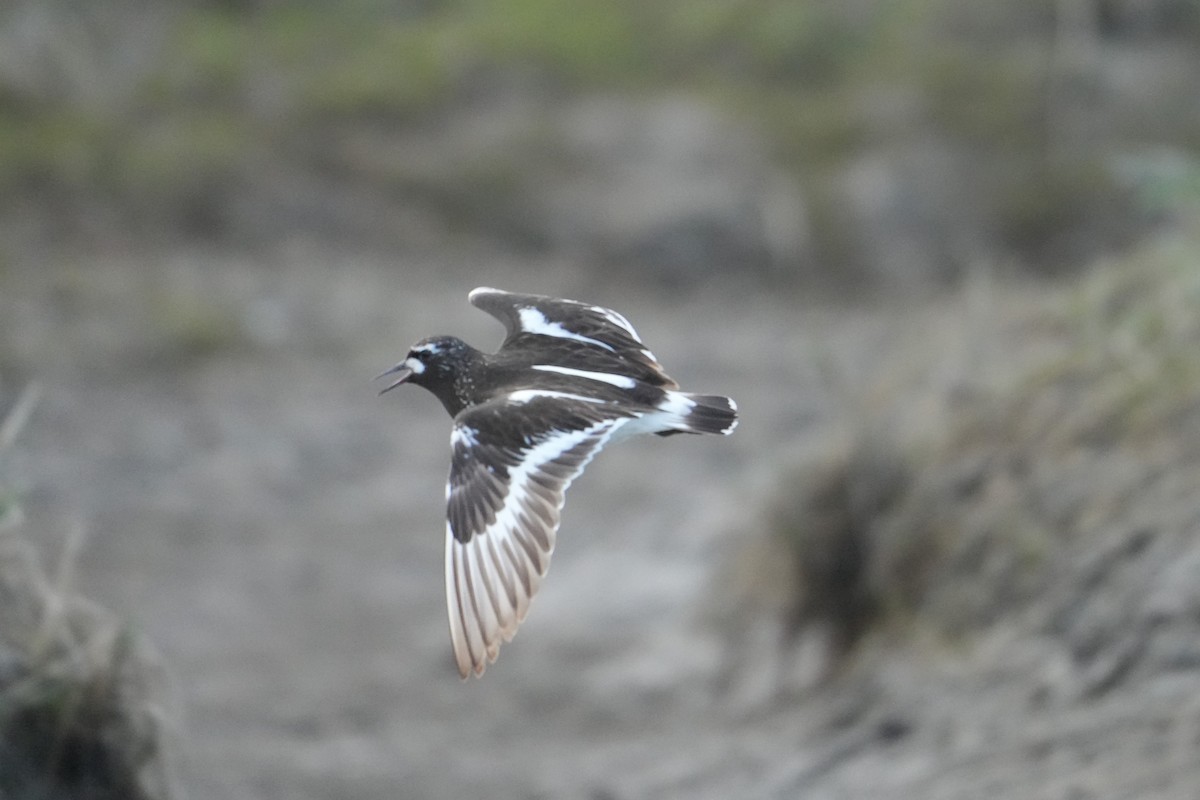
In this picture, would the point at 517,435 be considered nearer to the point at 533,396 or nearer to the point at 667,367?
the point at 533,396

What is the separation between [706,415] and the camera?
19.5 ft

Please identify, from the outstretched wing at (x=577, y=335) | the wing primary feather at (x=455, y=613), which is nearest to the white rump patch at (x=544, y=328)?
the outstretched wing at (x=577, y=335)

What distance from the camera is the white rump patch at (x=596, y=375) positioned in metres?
6.18

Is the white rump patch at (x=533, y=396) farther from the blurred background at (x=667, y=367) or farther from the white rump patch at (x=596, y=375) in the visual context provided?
the blurred background at (x=667, y=367)

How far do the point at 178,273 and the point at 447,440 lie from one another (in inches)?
101

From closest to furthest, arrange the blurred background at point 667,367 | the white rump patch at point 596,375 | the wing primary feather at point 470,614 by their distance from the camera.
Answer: the wing primary feather at point 470,614, the white rump patch at point 596,375, the blurred background at point 667,367

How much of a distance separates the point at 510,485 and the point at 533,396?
1.13ft

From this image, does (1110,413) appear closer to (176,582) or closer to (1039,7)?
(176,582)

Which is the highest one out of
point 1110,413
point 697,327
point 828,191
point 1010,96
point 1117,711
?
point 1010,96

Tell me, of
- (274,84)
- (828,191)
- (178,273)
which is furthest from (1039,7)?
(178,273)

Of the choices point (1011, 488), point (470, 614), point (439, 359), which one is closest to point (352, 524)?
point (1011, 488)

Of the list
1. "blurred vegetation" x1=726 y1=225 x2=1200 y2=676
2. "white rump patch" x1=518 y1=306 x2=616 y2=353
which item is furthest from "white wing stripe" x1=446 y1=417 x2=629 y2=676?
"blurred vegetation" x1=726 y1=225 x2=1200 y2=676

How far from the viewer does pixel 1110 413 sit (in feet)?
25.9

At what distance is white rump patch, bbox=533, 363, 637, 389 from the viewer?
618 centimetres
